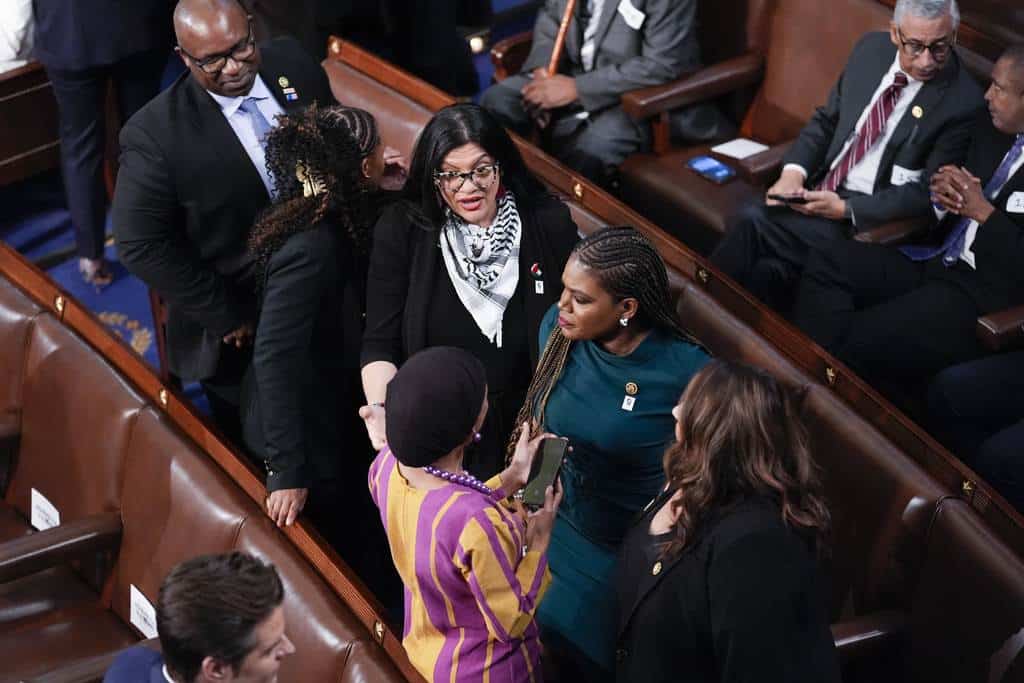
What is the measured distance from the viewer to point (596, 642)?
221 cm

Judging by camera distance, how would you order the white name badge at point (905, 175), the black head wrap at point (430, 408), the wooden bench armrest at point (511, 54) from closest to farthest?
the black head wrap at point (430, 408)
the white name badge at point (905, 175)
the wooden bench armrest at point (511, 54)

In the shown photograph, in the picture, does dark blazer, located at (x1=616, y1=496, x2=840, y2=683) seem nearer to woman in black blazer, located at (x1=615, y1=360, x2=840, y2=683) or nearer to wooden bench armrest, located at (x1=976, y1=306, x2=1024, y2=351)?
woman in black blazer, located at (x1=615, y1=360, x2=840, y2=683)

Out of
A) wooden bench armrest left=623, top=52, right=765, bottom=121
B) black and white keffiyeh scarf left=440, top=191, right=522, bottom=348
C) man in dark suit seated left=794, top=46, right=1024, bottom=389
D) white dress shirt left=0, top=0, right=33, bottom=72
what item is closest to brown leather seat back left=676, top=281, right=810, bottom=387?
black and white keffiyeh scarf left=440, top=191, right=522, bottom=348

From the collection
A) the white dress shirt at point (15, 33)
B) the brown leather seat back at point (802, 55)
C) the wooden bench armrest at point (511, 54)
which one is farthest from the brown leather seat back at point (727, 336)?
the white dress shirt at point (15, 33)

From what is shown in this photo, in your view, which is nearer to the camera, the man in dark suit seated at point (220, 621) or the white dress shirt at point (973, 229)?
the man in dark suit seated at point (220, 621)

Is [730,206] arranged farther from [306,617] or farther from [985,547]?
→ [306,617]

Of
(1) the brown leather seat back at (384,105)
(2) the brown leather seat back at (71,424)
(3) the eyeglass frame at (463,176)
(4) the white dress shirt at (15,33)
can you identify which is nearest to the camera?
(3) the eyeglass frame at (463,176)

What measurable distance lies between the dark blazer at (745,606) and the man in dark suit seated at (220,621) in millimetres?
552

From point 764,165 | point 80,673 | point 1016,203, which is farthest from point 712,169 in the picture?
point 80,673

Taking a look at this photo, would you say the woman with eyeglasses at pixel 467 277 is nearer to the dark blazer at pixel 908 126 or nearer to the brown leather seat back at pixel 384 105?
the brown leather seat back at pixel 384 105

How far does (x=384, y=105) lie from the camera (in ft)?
11.4

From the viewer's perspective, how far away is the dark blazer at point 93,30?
A: 150 inches

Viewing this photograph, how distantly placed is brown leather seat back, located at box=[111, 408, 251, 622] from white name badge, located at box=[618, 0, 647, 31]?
6.56 feet

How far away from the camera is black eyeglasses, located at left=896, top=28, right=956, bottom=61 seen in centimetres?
314
